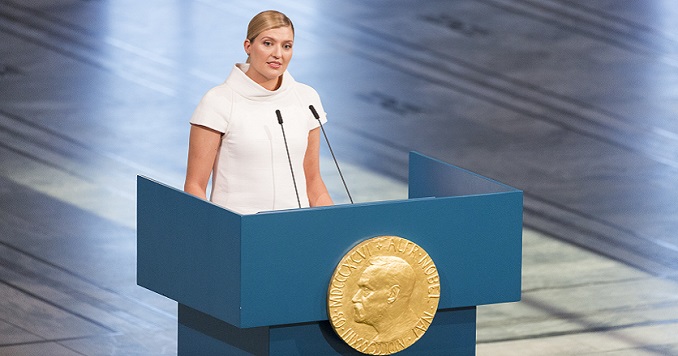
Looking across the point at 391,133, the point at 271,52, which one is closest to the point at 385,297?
the point at 271,52

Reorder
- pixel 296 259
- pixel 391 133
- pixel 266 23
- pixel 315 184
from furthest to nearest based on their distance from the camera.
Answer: pixel 391 133
pixel 315 184
pixel 266 23
pixel 296 259

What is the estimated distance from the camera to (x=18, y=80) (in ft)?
30.6

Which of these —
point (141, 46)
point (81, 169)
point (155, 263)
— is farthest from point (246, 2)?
point (155, 263)

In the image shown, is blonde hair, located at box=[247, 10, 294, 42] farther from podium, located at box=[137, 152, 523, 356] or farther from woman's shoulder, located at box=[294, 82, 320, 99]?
podium, located at box=[137, 152, 523, 356]

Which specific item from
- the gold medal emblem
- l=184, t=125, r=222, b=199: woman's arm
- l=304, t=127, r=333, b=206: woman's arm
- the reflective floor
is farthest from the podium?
Answer: the reflective floor

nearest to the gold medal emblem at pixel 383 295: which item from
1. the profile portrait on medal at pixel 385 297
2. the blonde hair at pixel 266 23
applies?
the profile portrait on medal at pixel 385 297

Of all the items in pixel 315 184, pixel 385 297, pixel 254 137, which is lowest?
pixel 385 297

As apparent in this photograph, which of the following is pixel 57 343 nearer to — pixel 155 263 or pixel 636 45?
pixel 155 263

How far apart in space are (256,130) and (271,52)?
0.68 ft

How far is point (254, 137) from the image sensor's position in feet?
13.6

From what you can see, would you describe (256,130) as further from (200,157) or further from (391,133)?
(391,133)

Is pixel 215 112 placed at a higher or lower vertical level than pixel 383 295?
higher

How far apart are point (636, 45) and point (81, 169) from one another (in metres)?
4.26

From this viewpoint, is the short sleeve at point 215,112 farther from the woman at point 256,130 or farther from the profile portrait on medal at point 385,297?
the profile portrait on medal at point 385,297
